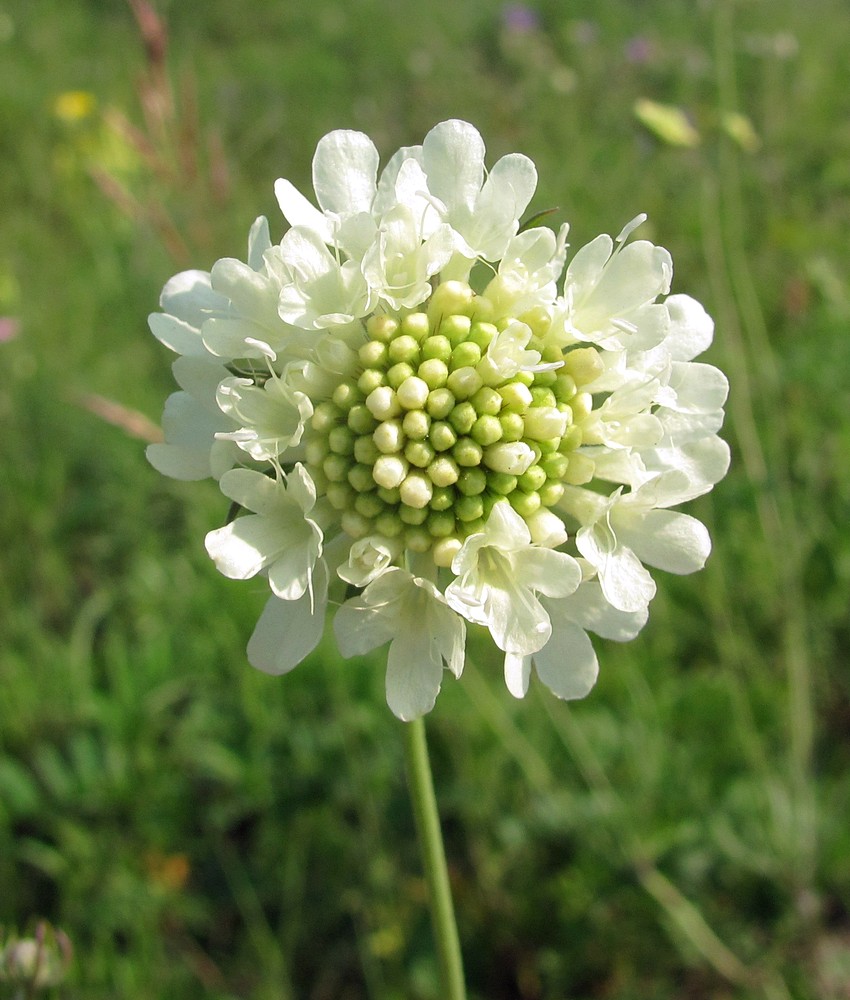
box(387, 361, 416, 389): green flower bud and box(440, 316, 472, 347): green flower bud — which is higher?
box(440, 316, 472, 347): green flower bud

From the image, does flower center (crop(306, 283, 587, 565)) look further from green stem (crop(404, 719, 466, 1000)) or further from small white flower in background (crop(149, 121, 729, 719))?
green stem (crop(404, 719, 466, 1000))

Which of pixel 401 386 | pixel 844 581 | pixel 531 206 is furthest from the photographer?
pixel 531 206

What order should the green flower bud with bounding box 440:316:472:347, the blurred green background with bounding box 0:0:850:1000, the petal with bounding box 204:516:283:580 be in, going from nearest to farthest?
1. the petal with bounding box 204:516:283:580
2. the green flower bud with bounding box 440:316:472:347
3. the blurred green background with bounding box 0:0:850:1000

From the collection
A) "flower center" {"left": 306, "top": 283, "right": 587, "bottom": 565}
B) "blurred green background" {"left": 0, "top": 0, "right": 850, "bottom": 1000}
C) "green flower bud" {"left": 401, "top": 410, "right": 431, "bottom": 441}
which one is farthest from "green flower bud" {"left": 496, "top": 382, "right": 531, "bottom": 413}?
"blurred green background" {"left": 0, "top": 0, "right": 850, "bottom": 1000}

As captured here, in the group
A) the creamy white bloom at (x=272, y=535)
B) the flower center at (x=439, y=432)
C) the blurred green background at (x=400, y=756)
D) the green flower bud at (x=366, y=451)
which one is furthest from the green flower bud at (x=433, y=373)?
the blurred green background at (x=400, y=756)

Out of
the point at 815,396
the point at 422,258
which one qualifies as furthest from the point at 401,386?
the point at 815,396

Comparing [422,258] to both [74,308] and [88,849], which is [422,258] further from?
[74,308]

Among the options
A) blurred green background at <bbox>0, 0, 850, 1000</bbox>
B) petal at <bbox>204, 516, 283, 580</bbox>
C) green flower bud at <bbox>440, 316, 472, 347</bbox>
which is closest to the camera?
petal at <bbox>204, 516, 283, 580</bbox>
